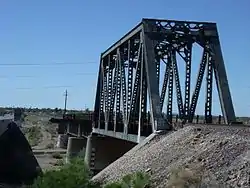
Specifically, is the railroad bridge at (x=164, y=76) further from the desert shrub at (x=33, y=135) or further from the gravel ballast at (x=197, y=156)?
the desert shrub at (x=33, y=135)

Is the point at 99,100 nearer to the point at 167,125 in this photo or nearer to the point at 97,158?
the point at 97,158

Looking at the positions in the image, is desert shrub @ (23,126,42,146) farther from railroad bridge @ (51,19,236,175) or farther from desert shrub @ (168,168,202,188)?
desert shrub @ (168,168,202,188)

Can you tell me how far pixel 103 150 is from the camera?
48.5 m

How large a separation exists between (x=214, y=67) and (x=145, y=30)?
5.71m

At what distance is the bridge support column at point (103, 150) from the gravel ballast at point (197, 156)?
69.4ft

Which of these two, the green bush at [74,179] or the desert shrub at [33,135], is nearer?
the green bush at [74,179]

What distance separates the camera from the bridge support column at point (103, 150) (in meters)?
47.2

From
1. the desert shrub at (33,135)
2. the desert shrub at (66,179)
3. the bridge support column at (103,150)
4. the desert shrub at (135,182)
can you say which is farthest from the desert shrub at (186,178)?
the desert shrub at (33,135)

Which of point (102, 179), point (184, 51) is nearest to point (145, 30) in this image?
point (184, 51)

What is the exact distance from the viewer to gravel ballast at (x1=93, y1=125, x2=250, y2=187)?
1638cm

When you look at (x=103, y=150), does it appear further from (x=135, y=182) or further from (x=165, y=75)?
(x=135, y=182)

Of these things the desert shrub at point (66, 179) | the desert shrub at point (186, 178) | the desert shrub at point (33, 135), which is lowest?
the desert shrub at point (66, 179)

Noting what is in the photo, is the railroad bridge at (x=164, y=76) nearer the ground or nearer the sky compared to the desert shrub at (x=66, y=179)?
nearer the sky

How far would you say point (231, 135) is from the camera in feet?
67.3
